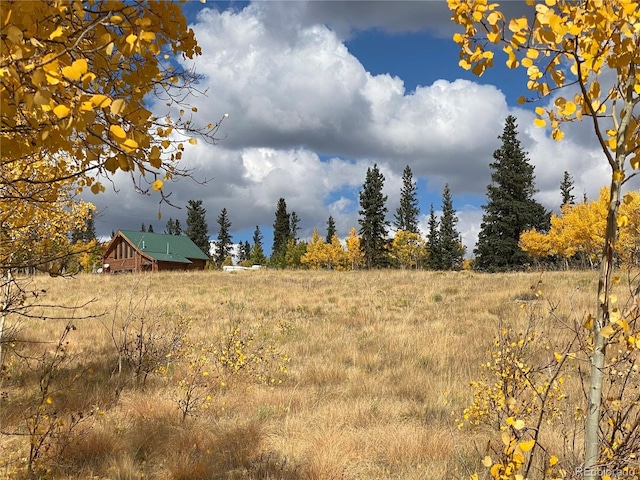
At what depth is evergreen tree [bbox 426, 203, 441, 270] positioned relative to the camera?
54.8m

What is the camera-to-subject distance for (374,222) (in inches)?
1884

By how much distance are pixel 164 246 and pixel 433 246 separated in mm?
33179

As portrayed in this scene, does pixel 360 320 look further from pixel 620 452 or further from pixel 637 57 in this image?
pixel 637 57

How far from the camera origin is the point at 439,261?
179ft

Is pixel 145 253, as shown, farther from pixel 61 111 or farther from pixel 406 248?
pixel 61 111

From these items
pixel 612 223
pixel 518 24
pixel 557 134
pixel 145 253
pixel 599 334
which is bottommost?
pixel 599 334

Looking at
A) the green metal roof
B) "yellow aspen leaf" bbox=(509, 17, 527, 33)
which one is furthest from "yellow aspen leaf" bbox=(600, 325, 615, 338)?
the green metal roof

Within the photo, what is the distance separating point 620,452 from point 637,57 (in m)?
1.72

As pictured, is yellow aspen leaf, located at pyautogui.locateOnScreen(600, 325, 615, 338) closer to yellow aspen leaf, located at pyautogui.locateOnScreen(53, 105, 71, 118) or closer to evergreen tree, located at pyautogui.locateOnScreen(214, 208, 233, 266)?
yellow aspen leaf, located at pyautogui.locateOnScreen(53, 105, 71, 118)

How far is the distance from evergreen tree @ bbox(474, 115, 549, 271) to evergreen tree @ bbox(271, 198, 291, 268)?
33385 millimetres

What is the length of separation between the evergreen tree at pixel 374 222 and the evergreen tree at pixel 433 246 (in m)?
9.68

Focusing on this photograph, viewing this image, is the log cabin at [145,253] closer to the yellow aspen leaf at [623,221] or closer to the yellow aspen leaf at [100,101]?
the yellow aspen leaf at [100,101]

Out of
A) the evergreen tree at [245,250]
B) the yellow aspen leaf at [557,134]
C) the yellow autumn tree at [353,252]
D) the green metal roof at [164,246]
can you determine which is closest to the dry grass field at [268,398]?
the yellow aspen leaf at [557,134]

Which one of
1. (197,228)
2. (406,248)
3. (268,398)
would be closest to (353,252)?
(406,248)
